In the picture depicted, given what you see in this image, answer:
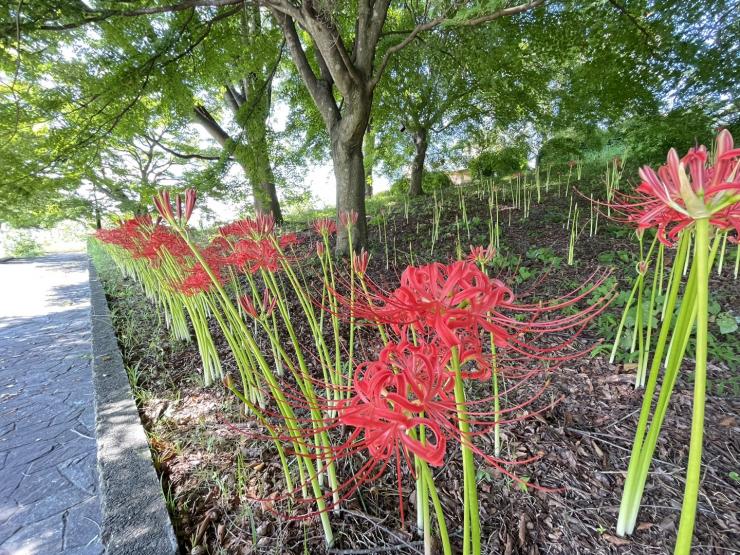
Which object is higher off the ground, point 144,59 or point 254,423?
point 144,59

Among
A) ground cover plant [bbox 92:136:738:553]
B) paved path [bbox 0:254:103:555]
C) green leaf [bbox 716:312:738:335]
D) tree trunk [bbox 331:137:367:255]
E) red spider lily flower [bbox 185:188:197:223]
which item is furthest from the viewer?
tree trunk [bbox 331:137:367:255]

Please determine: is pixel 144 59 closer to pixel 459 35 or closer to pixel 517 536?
pixel 459 35

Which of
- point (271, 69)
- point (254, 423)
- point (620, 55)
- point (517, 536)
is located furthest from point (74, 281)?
point (620, 55)

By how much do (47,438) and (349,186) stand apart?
3594mm

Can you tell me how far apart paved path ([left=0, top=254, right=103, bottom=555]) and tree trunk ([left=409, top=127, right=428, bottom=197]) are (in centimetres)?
717

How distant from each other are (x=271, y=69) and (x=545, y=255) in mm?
4830

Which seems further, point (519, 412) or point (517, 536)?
point (519, 412)

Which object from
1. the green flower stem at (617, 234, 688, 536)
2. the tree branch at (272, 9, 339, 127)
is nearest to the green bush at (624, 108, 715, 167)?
the tree branch at (272, 9, 339, 127)

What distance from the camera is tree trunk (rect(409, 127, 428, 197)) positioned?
27.1 feet

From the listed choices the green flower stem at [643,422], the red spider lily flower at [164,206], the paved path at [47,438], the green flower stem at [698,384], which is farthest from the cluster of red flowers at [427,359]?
the paved path at [47,438]

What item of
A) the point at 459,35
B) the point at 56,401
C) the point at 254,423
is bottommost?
the point at 56,401

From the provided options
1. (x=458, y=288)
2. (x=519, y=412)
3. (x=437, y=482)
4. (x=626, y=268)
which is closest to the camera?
(x=458, y=288)

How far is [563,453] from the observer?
152 centimetres

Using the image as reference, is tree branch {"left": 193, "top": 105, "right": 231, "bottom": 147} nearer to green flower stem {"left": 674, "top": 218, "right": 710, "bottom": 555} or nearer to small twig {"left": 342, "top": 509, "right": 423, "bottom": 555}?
small twig {"left": 342, "top": 509, "right": 423, "bottom": 555}
